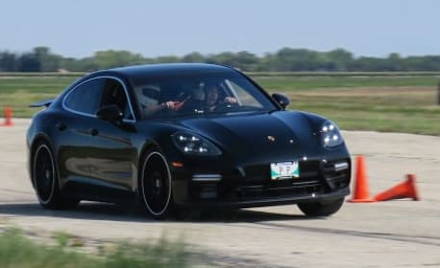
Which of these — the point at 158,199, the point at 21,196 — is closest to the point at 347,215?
the point at 158,199

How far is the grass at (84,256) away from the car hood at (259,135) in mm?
2784

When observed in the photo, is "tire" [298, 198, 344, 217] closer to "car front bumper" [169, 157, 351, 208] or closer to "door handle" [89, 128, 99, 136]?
"car front bumper" [169, 157, 351, 208]

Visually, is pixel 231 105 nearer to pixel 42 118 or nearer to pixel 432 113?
pixel 42 118

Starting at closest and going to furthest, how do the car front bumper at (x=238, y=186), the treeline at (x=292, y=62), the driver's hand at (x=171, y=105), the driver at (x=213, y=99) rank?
the car front bumper at (x=238, y=186)
the driver's hand at (x=171, y=105)
the driver at (x=213, y=99)
the treeline at (x=292, y=62)

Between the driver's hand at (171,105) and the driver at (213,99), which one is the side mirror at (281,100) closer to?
the driver at (213,99)

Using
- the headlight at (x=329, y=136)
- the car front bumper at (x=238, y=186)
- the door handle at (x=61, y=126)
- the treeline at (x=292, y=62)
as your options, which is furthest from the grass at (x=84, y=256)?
the treeline at (x=292, y=62)

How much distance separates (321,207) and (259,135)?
1.08 m

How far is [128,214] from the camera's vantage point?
40.7 feet

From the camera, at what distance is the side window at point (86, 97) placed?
12805 mm

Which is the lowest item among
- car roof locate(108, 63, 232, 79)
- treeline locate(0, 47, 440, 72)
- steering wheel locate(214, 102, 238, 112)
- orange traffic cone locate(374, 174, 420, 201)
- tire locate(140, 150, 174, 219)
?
treeline locate(0, 47, 440, 72)

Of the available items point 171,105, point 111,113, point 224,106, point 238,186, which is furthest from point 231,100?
point 238,186

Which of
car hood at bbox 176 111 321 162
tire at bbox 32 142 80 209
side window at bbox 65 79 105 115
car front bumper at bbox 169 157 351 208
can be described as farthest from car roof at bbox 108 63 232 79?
car front bumper at bbox 169 157 351 208

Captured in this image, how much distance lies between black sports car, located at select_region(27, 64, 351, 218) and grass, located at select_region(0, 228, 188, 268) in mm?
2653

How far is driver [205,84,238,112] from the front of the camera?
1200cm
